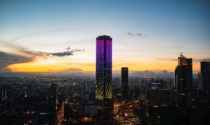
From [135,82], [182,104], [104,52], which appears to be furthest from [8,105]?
[135,82]

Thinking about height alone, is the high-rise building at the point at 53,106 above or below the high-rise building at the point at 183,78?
below

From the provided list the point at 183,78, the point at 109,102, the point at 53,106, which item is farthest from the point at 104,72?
the point at 183,78

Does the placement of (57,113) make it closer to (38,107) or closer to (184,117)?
(38,107)

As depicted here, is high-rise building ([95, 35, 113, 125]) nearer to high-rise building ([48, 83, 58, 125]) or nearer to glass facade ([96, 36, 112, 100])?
glass facade ([96, 36, 112, 100])

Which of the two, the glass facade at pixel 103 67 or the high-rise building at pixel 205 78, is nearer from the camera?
the high-rise building at pixel 205 78

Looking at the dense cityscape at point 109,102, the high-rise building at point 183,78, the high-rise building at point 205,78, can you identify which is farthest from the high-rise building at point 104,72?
the high-rise building at point 205,78

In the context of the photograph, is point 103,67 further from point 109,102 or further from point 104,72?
point 109,102

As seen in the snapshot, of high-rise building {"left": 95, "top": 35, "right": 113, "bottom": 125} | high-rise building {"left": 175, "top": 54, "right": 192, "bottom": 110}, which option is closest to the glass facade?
high-rise building {"left": 95, "top": 35, "right": 113, "bottom": 125}

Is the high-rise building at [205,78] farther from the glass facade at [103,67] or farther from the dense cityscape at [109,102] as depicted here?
the glass facade at [103,67]

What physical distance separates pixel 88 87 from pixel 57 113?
1285 centimetres

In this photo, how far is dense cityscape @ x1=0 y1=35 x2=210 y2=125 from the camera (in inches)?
459

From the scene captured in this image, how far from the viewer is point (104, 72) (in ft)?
59.7

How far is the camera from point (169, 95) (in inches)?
797

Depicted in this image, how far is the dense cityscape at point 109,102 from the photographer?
459 inches
